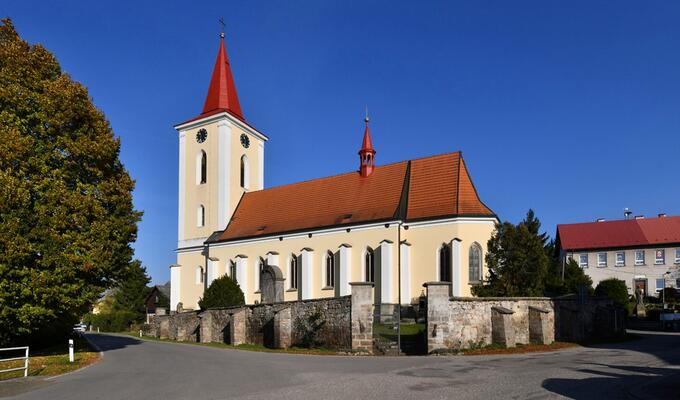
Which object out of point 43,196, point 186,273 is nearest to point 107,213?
point 43,196

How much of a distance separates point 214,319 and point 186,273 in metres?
16.7

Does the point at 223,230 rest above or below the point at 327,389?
above

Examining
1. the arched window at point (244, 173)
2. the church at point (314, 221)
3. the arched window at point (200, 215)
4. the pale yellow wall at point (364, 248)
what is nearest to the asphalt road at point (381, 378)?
the pale yellow wall at point (364, 248)

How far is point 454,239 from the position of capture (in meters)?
32.5

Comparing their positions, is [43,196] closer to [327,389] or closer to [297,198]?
[327,389]

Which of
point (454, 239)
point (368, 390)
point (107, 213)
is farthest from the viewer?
point (454, 239)

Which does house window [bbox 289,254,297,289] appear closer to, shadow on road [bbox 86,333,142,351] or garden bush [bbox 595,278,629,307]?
shadow on road [bbox 86,333,142,351]

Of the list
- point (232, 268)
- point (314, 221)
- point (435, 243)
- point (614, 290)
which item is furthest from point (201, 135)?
point (614, 290)

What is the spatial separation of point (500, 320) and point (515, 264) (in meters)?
7.21

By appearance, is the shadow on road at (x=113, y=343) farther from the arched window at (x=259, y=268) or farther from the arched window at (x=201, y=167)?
the arched window at (x=201, y=167)

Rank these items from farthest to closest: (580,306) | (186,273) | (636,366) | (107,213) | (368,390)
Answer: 1. (186,273)
2. (580,306)
3. (107,213)
4. (636,366)
5. (368,390)

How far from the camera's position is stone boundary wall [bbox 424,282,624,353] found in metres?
19.5

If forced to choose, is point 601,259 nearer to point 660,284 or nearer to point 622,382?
point 660,284

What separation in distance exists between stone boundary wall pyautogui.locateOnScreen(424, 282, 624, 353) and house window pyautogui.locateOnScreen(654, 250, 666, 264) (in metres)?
34.7
